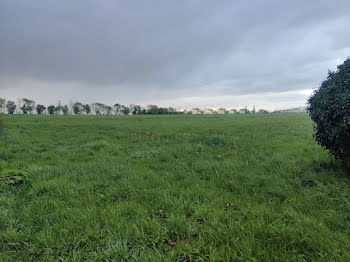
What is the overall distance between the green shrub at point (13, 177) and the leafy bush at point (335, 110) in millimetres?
7102

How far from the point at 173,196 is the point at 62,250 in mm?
1804

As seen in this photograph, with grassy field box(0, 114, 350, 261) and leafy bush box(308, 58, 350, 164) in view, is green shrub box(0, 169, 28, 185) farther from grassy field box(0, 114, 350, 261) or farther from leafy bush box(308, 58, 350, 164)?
leafy bush box(308, 58, 350, 164)

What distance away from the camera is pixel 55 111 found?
81.1 m

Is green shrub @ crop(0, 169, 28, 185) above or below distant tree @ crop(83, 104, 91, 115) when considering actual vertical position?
below

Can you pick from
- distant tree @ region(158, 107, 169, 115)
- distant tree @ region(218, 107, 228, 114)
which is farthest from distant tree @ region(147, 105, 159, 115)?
distant tree @ region(218, 107, 228, 114)

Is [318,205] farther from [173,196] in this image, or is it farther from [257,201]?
[173,196]

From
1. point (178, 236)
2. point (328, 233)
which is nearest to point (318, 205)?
point (328, 233)

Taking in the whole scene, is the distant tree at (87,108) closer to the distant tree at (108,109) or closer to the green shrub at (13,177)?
the distant tree at (108,109)

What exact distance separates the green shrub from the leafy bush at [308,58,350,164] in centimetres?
710

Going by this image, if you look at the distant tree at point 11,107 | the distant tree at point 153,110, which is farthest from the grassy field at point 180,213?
the distant tree at point 11,107

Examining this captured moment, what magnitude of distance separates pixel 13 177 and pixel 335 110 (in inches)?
291

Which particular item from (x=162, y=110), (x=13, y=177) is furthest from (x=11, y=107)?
(x=13, y=177)

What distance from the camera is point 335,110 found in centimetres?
354

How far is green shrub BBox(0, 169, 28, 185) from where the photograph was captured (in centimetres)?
361
